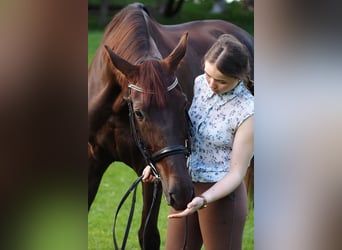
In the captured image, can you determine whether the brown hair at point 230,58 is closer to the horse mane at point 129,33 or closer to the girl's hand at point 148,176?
the horse mane at point 129,33

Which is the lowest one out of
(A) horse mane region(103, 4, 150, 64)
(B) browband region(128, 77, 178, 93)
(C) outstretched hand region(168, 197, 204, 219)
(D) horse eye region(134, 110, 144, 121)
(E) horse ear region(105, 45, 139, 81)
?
(C) outstretched hand region(168, 197, 204, 219)

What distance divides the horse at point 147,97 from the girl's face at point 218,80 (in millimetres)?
152

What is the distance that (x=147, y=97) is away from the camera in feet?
10.1

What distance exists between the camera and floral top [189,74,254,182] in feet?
9.95

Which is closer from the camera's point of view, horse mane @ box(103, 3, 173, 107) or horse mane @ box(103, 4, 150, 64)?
horse mane @ box(103, 3, 173, 107)

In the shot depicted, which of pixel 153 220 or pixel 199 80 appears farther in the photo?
pixel 153 220

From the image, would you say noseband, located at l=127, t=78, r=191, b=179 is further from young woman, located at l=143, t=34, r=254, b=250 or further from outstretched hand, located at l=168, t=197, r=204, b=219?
outstretched hand, located at l=168, t=197, r=204, b=219

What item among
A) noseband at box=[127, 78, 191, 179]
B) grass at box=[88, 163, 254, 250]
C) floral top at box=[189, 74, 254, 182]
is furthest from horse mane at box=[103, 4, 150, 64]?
grass at box=[88, 163, 254, 250]

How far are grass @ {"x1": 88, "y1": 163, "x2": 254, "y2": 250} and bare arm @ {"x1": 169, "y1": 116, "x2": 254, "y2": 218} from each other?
50 cm

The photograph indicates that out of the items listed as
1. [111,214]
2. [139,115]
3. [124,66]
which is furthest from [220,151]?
[111,214]
